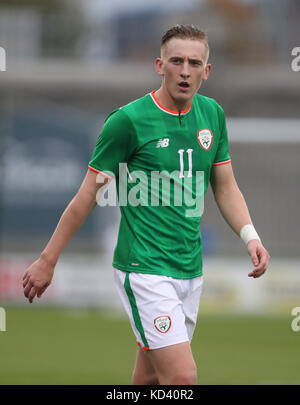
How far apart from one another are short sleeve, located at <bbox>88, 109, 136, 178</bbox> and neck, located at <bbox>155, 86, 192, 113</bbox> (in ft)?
0.91

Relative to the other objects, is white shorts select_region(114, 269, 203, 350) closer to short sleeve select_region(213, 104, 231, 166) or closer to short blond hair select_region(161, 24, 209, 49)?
short sleeve select_region(213, 104, 231, 166)

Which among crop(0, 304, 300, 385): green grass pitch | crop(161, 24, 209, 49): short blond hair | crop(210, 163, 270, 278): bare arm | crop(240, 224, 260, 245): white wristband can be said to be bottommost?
crop(0, 304, 300, 385): green grass pitch

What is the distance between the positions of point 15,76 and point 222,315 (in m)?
14.2

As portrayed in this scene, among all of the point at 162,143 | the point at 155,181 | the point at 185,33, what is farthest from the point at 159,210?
the point at 185,33

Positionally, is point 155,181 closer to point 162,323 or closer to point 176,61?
point 176,61

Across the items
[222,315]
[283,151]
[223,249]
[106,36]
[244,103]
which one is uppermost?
[106,36]

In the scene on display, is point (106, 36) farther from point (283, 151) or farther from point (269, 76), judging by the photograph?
point (283, 151)

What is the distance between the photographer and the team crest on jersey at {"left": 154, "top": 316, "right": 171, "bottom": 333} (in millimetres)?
4980

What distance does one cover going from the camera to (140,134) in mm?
5172

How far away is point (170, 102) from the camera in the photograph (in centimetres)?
527

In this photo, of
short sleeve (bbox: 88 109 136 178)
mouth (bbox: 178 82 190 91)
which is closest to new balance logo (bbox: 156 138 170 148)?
short sleeve (bbox: 88 109 136 178)

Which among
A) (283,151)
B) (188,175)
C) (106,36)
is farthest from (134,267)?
(106,36)

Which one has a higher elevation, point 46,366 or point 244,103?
point 244,103

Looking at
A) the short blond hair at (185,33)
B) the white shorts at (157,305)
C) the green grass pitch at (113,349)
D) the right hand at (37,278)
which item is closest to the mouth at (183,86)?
the short blond hair at (185,33)
